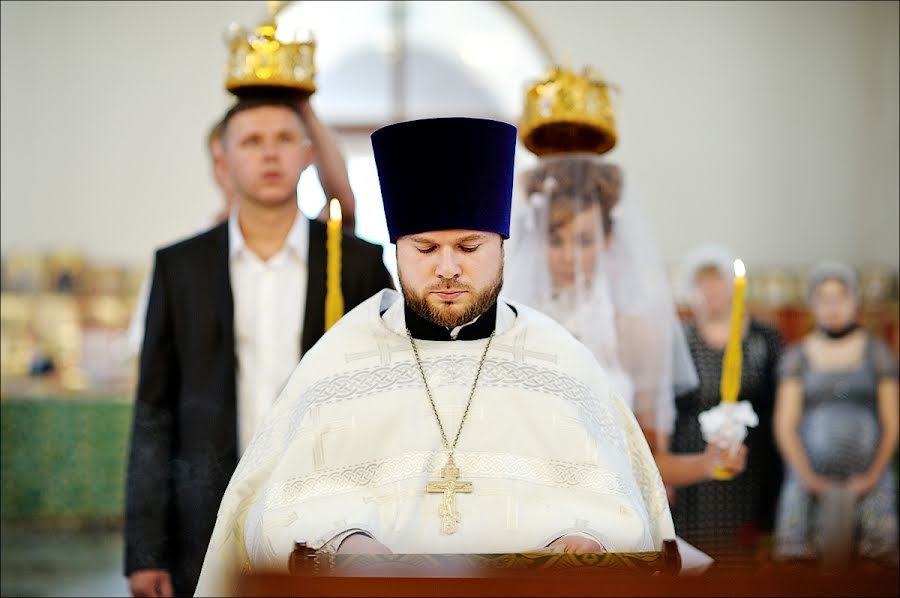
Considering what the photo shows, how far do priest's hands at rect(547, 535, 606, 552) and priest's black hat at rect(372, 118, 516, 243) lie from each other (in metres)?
0.88

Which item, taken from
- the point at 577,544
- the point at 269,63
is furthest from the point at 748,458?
the point at 577,544

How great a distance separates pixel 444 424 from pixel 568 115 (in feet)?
7.20

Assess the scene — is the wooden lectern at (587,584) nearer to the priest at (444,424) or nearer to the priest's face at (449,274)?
the priest at (444,424)

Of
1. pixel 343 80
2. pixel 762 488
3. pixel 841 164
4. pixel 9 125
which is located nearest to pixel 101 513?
pixel 9 125

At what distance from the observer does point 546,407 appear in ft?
11.0

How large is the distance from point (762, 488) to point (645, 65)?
499cm

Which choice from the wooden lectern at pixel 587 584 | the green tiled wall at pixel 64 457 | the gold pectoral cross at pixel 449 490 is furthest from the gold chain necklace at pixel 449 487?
the green tiled wall at pixel 64 457

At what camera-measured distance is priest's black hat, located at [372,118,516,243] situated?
343 cm

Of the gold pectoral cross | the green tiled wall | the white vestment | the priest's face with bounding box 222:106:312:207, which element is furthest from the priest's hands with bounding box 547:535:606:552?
the green tiled wall

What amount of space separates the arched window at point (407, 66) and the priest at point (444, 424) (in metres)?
5.89

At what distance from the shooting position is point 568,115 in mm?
5152

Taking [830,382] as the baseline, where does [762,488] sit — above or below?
below

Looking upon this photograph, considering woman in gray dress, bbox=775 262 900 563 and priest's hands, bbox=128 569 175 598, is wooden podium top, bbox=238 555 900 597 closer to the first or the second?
priest's hands, bbox=128 569 175 598

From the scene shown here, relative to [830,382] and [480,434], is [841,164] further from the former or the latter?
[480,434]
